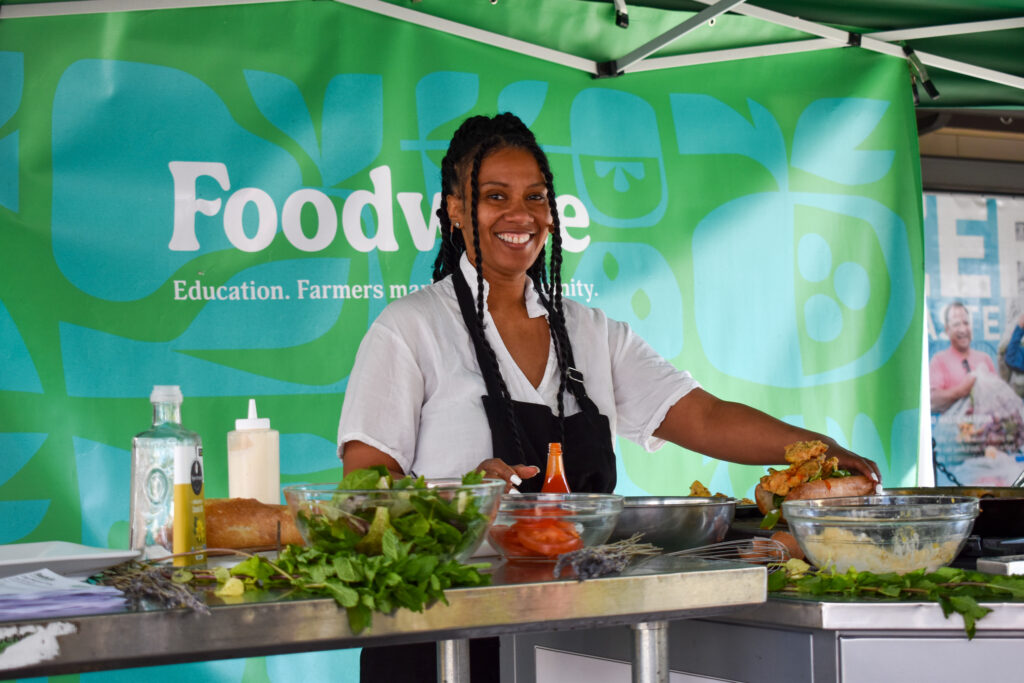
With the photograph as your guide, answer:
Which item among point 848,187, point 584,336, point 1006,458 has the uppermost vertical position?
point 848,187

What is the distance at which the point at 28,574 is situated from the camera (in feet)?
4.12

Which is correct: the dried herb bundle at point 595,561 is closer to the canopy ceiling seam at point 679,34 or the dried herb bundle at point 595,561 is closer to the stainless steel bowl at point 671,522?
the stainless steel bowl at point 671,522

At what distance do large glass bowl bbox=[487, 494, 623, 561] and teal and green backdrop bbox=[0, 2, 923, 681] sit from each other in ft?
6.99

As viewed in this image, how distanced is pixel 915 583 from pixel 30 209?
2.88 m

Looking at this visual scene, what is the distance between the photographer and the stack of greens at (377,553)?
1.15m

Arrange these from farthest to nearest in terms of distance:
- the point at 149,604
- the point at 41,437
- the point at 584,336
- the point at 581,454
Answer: the point at 41,437
the point at 584,336
the point at 581,454
the point at 149,604

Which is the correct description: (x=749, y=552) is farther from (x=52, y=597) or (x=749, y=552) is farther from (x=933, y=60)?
(x=933, y=60)

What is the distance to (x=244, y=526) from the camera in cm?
167

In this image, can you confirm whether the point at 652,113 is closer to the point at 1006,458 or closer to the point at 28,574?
the point at 1006,458

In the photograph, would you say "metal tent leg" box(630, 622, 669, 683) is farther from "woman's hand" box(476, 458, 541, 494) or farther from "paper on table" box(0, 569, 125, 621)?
"paper on table" box(0, 569, 125, 621)

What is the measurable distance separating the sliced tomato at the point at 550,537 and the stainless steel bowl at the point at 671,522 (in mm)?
214

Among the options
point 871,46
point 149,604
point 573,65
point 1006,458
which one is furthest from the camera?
point 1006,458

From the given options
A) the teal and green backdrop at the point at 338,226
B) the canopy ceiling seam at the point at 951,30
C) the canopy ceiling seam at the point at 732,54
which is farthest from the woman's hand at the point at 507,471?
the canopy ceiling seam at the point at 951,30

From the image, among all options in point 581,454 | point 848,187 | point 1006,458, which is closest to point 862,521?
point 581,454
